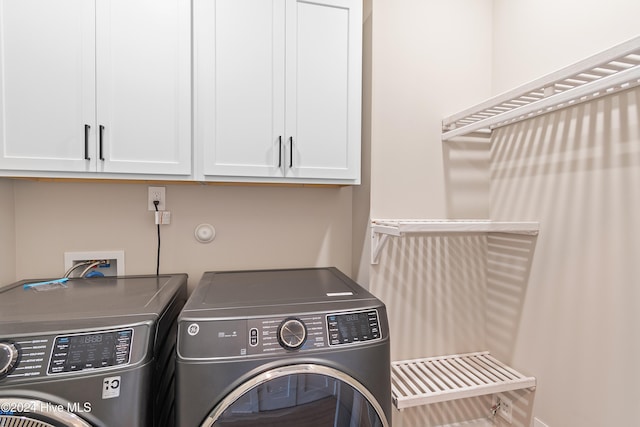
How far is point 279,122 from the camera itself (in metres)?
1.33

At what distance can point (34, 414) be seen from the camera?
0.77m

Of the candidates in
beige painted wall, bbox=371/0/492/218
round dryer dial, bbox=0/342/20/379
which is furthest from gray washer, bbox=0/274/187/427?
beige painted wall, bbox=371/0/492/218

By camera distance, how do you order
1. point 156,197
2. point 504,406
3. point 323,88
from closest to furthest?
point 323,88 < point 156,197 < point 504,406

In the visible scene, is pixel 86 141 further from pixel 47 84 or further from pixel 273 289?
pixel 273 289

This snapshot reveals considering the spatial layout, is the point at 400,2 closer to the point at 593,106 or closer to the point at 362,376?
the point at 593,106

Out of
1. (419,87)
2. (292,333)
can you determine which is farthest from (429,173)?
(292,333)

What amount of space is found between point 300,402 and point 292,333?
21cm

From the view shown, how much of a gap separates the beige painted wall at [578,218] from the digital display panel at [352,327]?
89 centimetres

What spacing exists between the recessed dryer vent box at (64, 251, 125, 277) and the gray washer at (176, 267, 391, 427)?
0.66 m

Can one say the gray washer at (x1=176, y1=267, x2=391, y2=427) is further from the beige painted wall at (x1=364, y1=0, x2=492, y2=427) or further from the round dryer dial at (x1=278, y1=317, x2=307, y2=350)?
the beige painted wall at (x1=364, y1=0, x2=492, y2=427)

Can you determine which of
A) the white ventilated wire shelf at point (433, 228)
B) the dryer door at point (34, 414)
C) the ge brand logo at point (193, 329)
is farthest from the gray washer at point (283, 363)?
the white ventilated wire shelf at point (433, 228)

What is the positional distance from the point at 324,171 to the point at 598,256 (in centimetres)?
113

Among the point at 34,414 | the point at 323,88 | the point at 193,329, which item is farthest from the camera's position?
the point at 323,88

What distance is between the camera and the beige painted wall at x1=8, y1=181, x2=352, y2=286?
4.60ft
